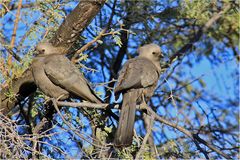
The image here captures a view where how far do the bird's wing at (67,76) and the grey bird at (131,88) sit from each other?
0.45m

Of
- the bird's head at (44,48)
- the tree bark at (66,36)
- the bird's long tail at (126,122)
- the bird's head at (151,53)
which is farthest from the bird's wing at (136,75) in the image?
the bird's head at (44,48)

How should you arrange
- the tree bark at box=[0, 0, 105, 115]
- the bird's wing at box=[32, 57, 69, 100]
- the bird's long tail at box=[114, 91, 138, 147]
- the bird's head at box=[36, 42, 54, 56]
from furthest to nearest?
the bird's head at box=[36, 42, 54, 56]
the bird's wing at box=[32, 57, 69, 100]
the tree bark at box=[0, 0, 105, 115]
the bird's long tail at box=[114, 91, 138, 147]

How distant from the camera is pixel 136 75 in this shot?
5.95m

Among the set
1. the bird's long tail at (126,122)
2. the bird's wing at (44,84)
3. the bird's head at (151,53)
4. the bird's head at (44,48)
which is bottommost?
the bird's long tail at (126,122)

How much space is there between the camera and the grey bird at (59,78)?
6.20 m

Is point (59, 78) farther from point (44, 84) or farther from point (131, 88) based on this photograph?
point (131, 88)

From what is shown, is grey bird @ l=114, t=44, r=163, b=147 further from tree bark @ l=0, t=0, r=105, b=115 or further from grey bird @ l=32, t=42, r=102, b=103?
tree bark @ l=0, t=0, r=105, b=115

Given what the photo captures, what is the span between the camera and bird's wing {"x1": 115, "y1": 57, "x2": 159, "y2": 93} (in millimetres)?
5824

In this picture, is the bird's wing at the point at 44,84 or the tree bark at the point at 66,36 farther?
the bird's wing at the point at 44,84

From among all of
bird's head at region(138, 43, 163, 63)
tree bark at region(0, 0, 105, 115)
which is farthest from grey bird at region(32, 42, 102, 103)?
bird's head at region(138, 43, 163, 63)

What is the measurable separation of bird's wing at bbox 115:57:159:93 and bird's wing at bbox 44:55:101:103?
44cm

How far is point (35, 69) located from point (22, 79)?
0.34 m

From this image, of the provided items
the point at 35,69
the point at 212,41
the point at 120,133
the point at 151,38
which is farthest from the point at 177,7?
the point at 120,133

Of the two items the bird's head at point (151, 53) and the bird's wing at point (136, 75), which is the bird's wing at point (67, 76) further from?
the bird's head at point (151, 53)
